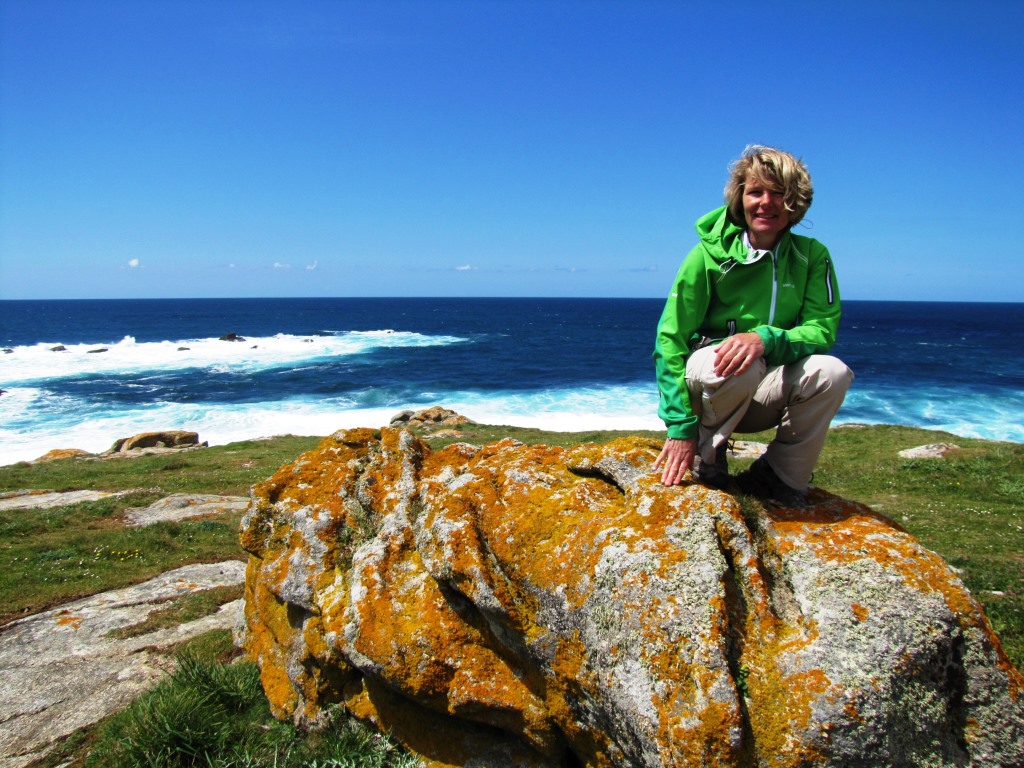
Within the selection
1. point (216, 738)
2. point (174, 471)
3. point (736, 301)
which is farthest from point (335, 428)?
point (736, 301)

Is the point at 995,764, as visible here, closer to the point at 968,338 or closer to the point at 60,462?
the point at 60,462

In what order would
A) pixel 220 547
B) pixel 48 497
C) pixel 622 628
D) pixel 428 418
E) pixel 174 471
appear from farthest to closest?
1. pixel 428 418
2. pixel 174 471
3. pixel 48 497
4. pixel 220 547
5. pixel 622 628

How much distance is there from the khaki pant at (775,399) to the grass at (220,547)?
729 mm

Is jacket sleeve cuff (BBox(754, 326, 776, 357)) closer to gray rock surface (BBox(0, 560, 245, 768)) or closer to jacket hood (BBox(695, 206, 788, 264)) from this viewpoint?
jacket hood (BBox(695, 206, 788, 264))

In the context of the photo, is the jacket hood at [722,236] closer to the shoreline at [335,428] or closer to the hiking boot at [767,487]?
the hiking boot at [767,487]

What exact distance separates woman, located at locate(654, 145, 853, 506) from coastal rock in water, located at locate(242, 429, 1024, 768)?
743 mm

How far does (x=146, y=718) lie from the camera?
6691mm

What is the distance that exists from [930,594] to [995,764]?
1.23m

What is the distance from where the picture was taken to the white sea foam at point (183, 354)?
246ft

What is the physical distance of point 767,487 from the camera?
6203mm

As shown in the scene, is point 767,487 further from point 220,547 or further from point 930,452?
point 930,452

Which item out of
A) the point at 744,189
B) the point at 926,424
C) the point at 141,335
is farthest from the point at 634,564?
the point at 141,335

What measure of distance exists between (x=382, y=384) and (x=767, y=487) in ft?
198

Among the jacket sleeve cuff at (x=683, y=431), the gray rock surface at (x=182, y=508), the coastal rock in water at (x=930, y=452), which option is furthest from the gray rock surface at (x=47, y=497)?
the coastal rock in water at (x=930, y=452)
